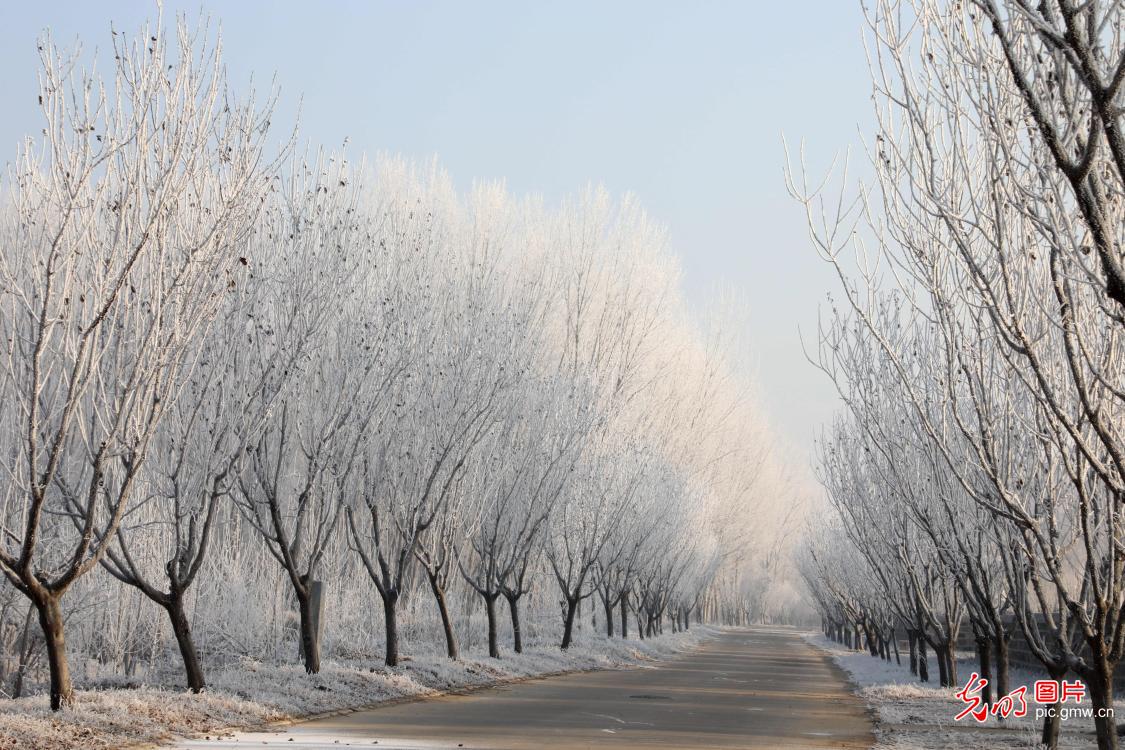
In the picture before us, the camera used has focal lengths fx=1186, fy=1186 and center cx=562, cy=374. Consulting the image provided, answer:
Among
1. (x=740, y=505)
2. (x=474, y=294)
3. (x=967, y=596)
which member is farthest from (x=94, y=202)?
(x=740, y=505)

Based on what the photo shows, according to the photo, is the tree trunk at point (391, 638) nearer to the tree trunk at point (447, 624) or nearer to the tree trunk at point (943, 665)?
the tree trunk at point (447, 624)

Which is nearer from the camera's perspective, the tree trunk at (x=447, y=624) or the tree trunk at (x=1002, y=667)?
the tree trunk at (x=1002, y=667)

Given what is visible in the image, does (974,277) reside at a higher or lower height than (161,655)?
higher

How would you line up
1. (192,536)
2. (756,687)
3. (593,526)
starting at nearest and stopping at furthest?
1. (192,536)
2. (756,687)
3. (593,526)

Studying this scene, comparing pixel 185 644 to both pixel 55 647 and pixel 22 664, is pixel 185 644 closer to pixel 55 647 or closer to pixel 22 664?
pixel 55 647

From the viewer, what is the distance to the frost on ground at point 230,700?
8734mm

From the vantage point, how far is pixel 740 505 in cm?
6862

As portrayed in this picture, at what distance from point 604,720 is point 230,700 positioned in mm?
3937

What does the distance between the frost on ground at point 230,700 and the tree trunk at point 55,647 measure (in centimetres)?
12

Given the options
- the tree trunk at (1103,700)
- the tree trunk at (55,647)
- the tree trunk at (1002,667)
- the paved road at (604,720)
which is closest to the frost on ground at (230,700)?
the tree trunk at (55,647)

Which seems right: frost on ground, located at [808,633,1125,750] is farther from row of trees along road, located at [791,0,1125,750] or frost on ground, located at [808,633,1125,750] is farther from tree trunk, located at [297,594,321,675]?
tree trunk, located at [297,594,321,675]

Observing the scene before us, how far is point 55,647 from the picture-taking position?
9320 millimetres

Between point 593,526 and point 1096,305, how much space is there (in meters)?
22.3

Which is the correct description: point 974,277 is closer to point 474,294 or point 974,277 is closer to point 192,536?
point 192,536
